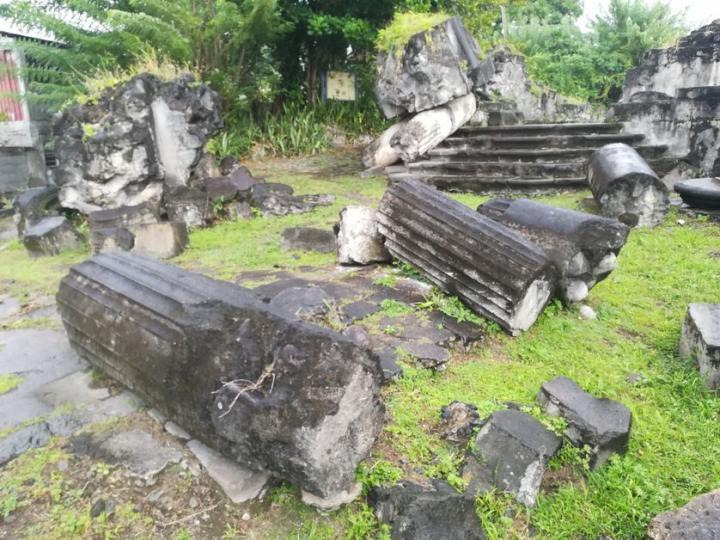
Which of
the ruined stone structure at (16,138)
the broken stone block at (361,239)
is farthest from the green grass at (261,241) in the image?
the ruined stone structure at (16,138)

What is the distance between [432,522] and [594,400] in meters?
1.14

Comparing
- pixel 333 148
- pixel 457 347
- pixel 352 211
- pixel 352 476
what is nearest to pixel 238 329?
pixel 352 476

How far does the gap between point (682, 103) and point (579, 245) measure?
552 centimetres

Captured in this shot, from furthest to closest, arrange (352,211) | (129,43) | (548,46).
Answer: (548,46), (129,43), (352,211)

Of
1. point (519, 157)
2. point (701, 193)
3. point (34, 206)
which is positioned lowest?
point (701, 193)

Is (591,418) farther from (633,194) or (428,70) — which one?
(428,70)

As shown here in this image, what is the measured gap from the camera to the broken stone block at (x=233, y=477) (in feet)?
6.88

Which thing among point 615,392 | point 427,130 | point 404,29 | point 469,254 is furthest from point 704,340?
point 404,29

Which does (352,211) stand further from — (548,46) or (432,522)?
(548,46)

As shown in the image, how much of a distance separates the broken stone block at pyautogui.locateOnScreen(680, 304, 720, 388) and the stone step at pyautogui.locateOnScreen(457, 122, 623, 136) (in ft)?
19.9

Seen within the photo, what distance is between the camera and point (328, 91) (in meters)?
11.6

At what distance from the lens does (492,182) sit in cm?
767

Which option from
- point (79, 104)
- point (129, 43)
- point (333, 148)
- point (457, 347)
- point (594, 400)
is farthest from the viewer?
point (333, 148)

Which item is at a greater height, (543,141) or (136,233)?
(543,141)
